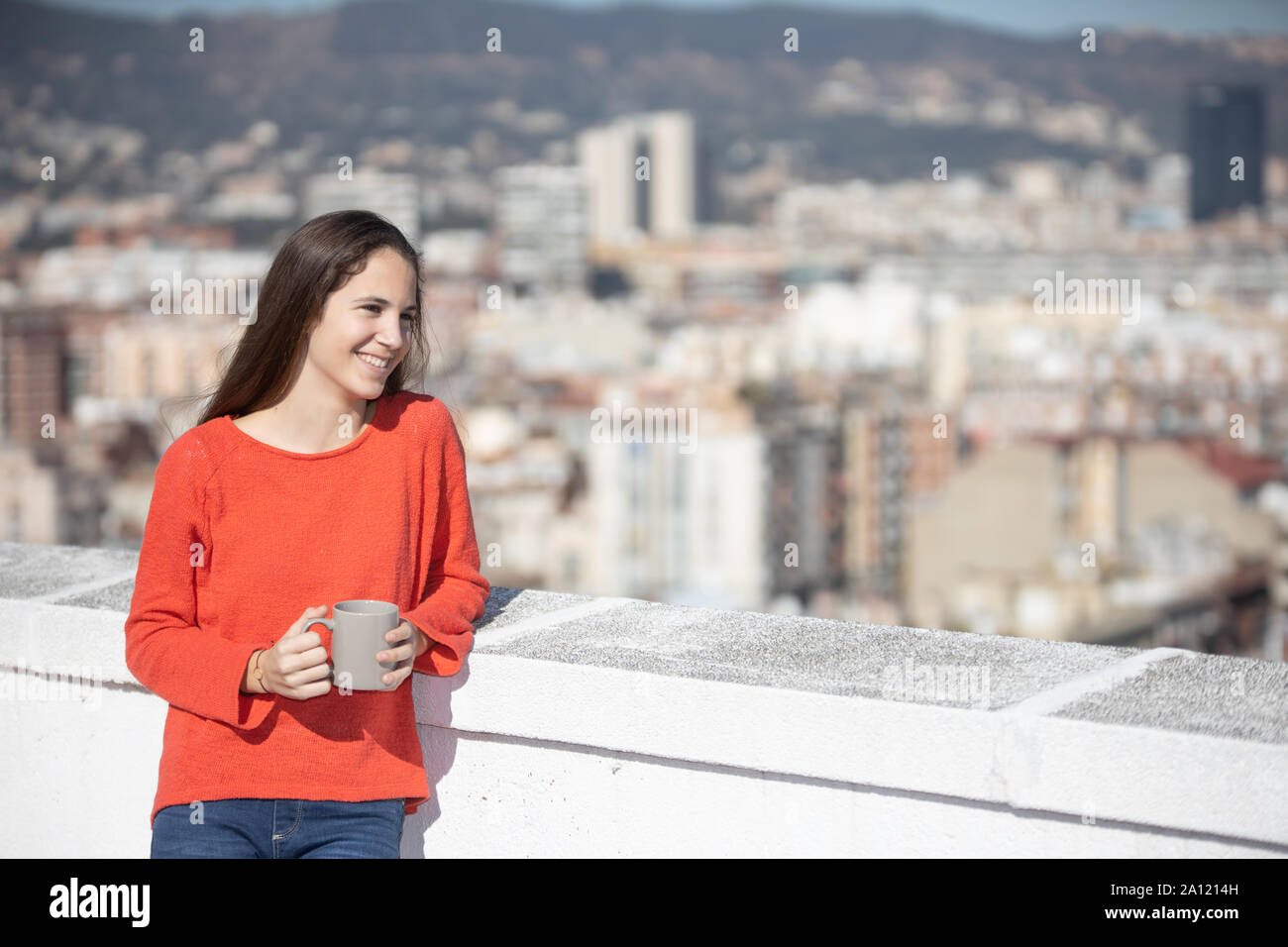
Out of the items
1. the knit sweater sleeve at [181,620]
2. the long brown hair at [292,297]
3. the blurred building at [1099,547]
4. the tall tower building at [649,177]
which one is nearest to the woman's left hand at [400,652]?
the knit sweater sleeve at [181,620]

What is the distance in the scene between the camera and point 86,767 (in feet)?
4.94

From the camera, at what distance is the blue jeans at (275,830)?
123cm

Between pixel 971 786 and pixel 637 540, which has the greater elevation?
pixel 971 786

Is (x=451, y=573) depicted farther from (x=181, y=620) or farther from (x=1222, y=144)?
(x=1222, y=144)

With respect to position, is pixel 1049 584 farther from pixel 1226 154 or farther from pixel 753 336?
pixel 1226 154

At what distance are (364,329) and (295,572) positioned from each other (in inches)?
8.4

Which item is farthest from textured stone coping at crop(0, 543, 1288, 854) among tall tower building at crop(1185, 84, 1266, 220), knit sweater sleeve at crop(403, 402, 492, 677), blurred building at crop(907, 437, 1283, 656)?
tall tower building at crop(1185, 84, 1266, 220)

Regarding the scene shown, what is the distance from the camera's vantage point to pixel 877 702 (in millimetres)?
1128

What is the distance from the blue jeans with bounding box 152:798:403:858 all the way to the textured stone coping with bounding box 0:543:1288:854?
0.13 m

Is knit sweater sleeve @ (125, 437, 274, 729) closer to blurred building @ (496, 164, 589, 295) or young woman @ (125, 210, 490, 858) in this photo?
young woman @ (125, 210, 490, 858)

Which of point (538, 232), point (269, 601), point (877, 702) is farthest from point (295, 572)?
point (538, 232)

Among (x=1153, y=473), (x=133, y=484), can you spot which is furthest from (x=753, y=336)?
(x=133, y=484)

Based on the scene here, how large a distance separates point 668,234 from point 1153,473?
47.4m

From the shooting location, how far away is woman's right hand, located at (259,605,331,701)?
1165 mm
